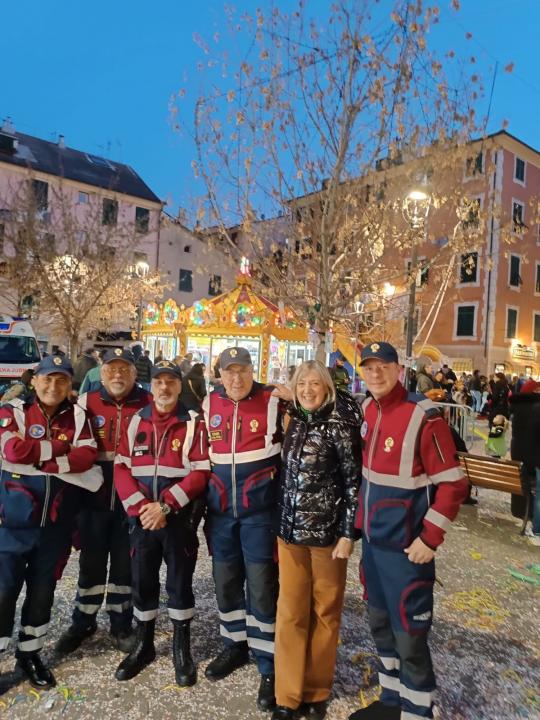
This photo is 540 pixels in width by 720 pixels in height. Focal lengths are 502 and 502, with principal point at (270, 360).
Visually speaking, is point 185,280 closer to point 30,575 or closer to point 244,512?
point 30,575

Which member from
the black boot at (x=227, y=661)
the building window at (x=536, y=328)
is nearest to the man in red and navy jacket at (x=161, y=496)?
the black boot at (x=227, y=661)

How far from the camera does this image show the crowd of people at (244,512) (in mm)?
2623

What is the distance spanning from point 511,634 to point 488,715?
3.76 ft

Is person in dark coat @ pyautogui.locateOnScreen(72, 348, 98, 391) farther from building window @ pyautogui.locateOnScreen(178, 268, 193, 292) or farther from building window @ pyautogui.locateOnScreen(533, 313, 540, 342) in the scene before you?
building window @ pyautogui.locateOnScreen(533, 313, 540, 342)

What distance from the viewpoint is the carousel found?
18.2 meters

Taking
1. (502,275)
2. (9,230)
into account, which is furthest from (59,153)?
(502,275)

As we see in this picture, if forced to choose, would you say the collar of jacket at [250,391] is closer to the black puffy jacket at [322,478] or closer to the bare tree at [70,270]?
the black puffy jacket at [322,478]

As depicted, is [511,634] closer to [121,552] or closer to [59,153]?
[121,552]

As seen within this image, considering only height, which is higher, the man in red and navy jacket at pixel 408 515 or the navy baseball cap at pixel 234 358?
the navy baseball cap at pixel 234 358

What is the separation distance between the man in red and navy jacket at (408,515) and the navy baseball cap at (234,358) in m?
0.81

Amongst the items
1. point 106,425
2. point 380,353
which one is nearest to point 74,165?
point 106,425

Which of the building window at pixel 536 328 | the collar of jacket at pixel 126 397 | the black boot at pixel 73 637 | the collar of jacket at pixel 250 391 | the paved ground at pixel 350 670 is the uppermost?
the building window at pixel 536 328

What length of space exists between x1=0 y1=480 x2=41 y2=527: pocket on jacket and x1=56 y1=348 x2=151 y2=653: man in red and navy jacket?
1.52 feet

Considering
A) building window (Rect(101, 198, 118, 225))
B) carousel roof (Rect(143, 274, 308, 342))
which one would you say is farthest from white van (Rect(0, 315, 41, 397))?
building window (Rect(101, 198, 118, 225))
